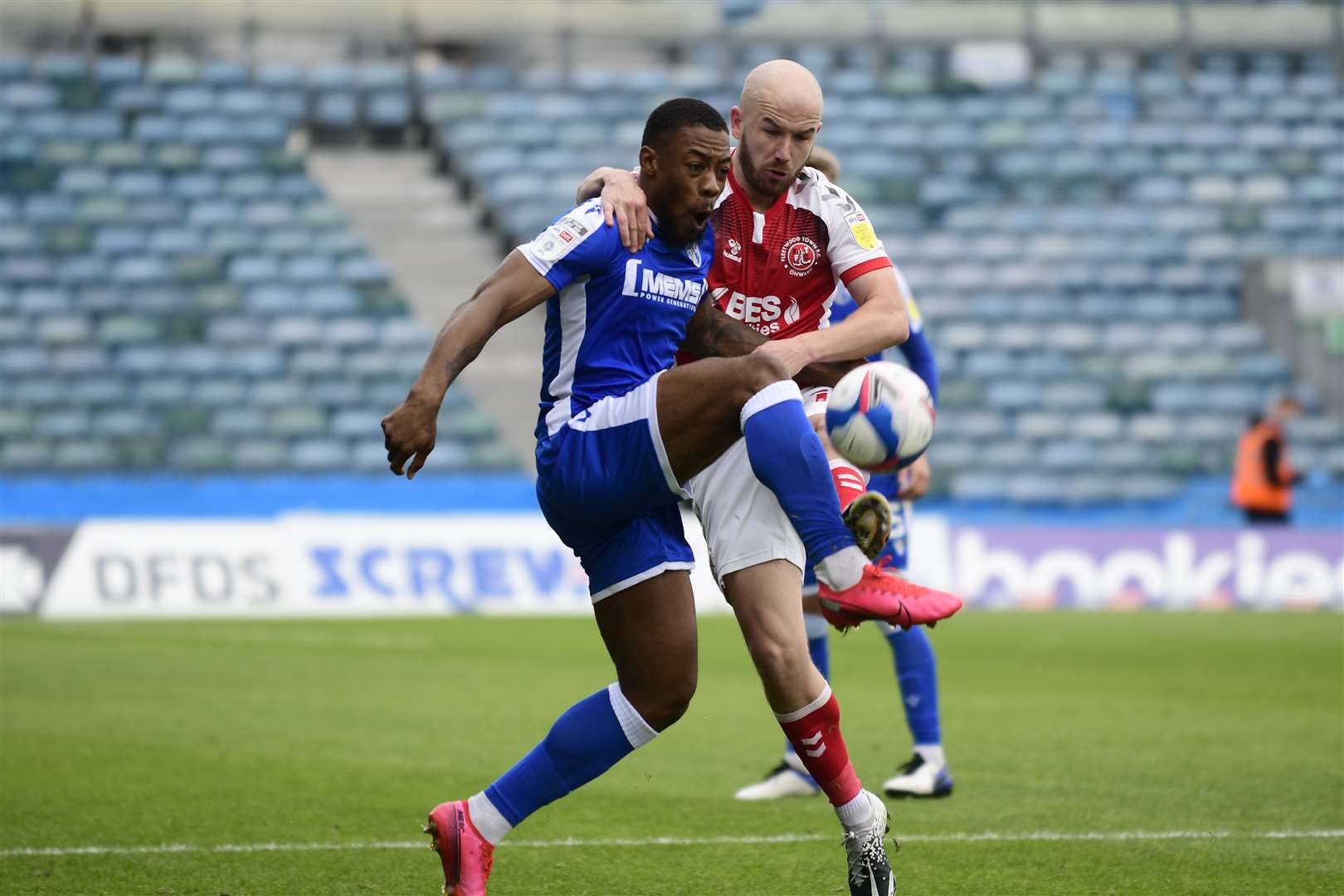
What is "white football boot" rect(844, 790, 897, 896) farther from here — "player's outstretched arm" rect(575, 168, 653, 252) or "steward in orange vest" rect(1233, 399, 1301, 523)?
"steward in orange vest" rect(1233, 399, 1301, 523)

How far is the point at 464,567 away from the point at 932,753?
428 inches

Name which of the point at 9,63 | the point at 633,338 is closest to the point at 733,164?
the point at 633,338

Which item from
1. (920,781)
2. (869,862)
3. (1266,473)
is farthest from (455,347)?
(1266,473)

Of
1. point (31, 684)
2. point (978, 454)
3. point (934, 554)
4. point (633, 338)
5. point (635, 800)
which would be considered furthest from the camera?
point (978, 454)

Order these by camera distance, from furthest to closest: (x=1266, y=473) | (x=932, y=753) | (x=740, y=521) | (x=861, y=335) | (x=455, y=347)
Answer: (x=1266, y=473)
(x=932, y=753)
(x=861, y=335)
(x=740, y=521)
(x=455, y=347)

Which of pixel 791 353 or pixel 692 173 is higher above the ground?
pixel 692 173

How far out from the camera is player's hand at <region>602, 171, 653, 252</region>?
4488 millimetres

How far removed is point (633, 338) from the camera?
4.66 meters

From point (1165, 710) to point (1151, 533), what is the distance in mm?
8620

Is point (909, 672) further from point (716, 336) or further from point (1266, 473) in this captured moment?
point (1266, 473)

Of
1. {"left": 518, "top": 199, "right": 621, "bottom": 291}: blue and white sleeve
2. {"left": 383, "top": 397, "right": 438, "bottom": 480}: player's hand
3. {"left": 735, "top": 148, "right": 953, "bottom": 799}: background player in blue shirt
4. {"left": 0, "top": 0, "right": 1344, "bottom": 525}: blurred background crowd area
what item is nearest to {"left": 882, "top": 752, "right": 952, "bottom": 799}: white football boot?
{"left": 735, "top": 148, "right": 953, "bottom": 799}: background player in blue shirt

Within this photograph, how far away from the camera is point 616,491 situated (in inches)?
174

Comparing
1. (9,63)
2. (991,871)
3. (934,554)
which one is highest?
(9,63)

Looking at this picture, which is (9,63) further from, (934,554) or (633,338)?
(633,338)
